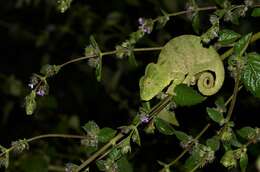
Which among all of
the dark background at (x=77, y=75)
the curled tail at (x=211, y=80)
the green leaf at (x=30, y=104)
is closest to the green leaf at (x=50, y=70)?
the green leaf at (x=30, y=104)

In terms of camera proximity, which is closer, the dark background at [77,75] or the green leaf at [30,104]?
the green leaf at [30,104]

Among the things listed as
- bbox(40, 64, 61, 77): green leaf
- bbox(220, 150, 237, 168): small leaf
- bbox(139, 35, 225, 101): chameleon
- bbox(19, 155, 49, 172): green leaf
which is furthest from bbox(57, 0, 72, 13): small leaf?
bbox(19, 155, 49, 172): green leaf

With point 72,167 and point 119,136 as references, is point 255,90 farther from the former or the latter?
point 72,167

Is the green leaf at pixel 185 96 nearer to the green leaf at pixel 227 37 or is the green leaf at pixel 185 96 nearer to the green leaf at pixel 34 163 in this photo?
the green leaf at pixel 227 37

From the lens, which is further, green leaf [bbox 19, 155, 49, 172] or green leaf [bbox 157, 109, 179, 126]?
green leaf [bbox 19, 155, 49, 172]

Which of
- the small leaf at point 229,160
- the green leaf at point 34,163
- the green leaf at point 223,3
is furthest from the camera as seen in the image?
the green leaf at point 34,163

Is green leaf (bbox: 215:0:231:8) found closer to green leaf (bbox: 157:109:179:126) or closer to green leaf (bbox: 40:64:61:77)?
green leaf (bbox: 157:109:179:126)
